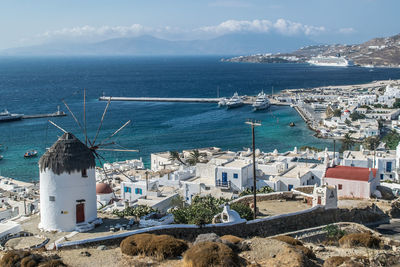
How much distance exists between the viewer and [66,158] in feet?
62.7

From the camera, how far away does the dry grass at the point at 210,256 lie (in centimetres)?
1415

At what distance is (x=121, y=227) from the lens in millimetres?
19297

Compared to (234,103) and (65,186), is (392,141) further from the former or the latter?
(234,103)

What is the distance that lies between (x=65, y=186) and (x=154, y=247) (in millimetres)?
5419

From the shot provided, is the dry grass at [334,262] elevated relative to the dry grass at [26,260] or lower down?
lower down

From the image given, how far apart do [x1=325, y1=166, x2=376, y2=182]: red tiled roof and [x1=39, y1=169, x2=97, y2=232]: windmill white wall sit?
1658 cm

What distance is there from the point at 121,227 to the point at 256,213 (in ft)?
23.1

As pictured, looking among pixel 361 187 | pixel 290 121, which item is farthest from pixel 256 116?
pixel 361 187

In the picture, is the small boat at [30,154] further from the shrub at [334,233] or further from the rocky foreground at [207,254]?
the shrub at [334,233]

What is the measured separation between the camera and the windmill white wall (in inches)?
755

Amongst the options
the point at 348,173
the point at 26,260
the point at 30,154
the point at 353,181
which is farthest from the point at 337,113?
the point at 26,260

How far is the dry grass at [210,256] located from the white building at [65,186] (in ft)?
21.1

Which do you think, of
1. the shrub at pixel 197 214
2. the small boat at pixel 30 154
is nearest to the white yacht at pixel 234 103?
the small boat at pixel 30 154

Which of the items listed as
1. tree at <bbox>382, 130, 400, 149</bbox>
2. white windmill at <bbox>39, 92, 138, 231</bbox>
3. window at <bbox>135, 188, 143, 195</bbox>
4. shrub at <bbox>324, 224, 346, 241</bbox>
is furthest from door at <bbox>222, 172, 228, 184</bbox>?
tree at <bbox>382, 130, 400, 149</bbox>
